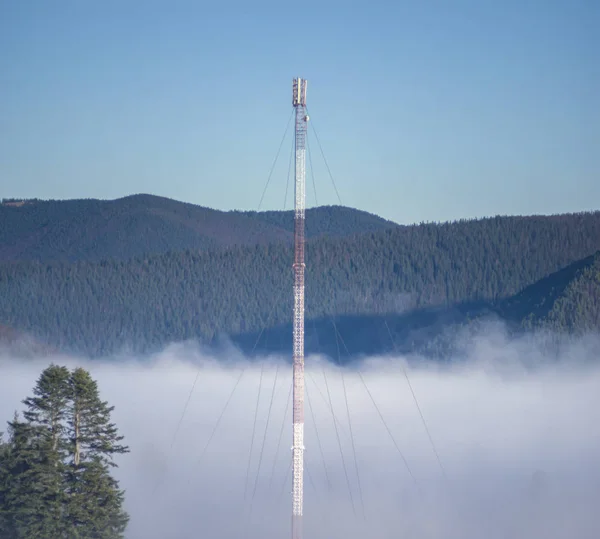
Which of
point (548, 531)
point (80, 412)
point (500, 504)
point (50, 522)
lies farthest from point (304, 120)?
point (500, 504)

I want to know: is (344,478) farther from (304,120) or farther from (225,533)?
(304,120)

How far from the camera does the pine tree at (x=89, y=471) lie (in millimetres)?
81062

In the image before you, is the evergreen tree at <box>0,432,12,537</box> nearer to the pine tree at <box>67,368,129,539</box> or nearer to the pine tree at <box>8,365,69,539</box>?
the pine tree at <box>8,365,69,539</box>

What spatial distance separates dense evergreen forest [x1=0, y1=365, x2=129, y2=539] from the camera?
8094cm

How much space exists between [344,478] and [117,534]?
11202 cm

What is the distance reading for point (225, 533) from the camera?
135 metres

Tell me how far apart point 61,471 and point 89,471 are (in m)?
1.62

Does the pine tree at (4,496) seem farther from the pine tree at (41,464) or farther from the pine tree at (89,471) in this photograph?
the pine tree at (89,471)

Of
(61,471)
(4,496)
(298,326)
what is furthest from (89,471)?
(298,326)

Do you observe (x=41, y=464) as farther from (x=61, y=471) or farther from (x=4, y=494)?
(x=4, y=494)

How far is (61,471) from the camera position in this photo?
8131cm

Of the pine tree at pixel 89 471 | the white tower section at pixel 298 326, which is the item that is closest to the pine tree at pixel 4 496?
the pine tree at pixel 89 471

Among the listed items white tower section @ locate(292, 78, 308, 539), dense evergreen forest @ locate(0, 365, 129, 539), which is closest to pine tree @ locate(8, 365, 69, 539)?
dense evergreen forest @ locate(0, 365, 129, 539)

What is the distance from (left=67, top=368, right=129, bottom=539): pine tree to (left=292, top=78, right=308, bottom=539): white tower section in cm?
1235
